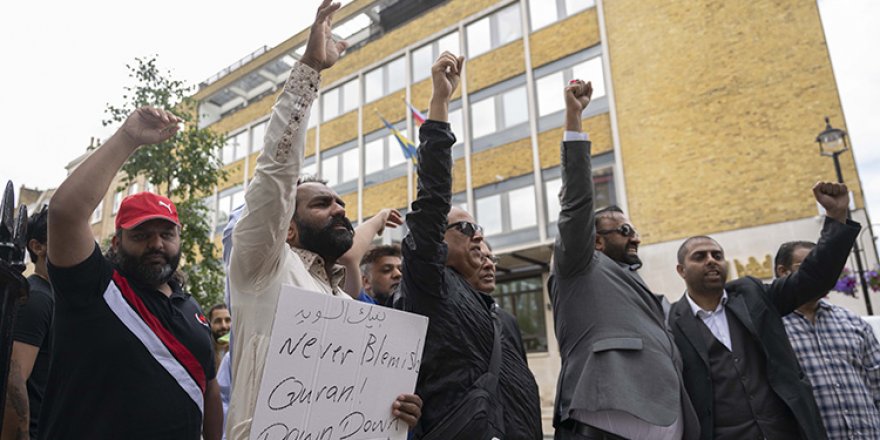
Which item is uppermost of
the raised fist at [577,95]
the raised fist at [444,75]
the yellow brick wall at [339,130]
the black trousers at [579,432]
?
the yellow brick wall at [339,130]

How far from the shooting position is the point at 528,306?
58.1ft

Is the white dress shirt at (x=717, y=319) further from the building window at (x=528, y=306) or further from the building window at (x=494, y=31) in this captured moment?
the building window at (x=494, y=31)

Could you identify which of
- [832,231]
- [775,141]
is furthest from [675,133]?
[832,231]

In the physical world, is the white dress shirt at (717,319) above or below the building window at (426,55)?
below

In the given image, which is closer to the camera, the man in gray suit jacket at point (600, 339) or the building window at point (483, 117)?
the man in gray suit jacket at point (600, 339)

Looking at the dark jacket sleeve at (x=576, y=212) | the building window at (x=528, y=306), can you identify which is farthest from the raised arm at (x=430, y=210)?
the building window at (x=528, y=306)

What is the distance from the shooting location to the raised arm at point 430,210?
2283 mm

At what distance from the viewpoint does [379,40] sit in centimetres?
2239

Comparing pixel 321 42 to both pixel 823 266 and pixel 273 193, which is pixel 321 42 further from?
pixel 823 266

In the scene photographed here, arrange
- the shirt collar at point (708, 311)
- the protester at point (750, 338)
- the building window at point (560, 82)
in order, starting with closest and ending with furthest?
the protester at point (750, 338)
the shirt collar at point (708, 311)
the building window at point (560, 82)

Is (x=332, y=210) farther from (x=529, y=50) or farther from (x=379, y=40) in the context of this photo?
(x=379, y=40)

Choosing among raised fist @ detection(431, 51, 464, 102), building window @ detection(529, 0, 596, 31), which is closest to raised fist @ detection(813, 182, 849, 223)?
raised fist @ detection(431, 51, 464, 102)

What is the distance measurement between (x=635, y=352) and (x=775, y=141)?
13038mm

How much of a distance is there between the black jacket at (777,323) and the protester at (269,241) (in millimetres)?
1995
